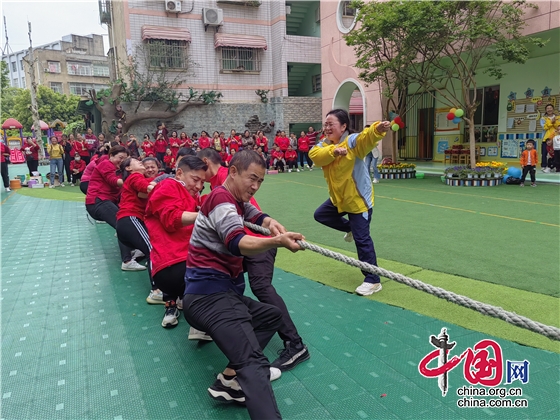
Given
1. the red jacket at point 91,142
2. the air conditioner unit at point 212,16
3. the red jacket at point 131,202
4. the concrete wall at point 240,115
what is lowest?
the red jacket at point 131,202

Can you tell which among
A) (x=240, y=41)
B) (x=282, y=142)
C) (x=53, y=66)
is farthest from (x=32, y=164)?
(x=53, y=66)

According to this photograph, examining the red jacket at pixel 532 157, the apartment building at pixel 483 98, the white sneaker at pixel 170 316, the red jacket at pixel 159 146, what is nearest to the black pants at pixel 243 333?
the white sneaker at pixel 170 316

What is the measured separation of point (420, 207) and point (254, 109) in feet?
42.6

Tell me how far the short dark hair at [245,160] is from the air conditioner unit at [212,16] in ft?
56.8

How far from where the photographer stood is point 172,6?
16828mm

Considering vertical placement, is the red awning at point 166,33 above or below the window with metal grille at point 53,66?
below

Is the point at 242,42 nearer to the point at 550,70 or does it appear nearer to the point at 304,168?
the point at 304,168

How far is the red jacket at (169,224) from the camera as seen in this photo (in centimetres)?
279

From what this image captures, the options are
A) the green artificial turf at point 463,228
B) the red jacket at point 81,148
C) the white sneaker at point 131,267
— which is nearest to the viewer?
the green artificial turf at point 463,228

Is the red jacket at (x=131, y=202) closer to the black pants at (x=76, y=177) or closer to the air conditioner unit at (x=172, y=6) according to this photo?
the black pants at (x=76, y=177)

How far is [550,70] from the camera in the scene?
37.0ft

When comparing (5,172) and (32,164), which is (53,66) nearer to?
(32,164)

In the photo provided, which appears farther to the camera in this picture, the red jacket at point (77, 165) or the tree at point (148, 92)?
the tree at point (148, 92)

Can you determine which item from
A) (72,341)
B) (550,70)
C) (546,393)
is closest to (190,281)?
(72,341)
